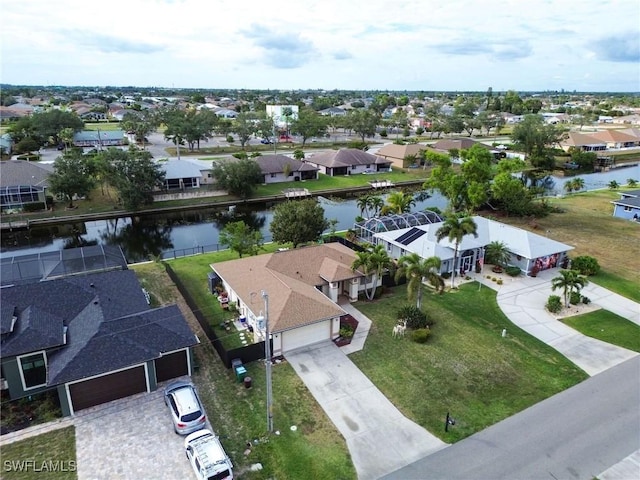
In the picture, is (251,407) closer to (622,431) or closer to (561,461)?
(561,461)

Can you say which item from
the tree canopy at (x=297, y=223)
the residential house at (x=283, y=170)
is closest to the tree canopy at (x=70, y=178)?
the residential house at (x=283, y=170)

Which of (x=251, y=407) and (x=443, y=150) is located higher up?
(x=443, y=150)

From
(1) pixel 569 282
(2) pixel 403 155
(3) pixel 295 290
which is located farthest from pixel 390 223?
(2) pixel 403 155

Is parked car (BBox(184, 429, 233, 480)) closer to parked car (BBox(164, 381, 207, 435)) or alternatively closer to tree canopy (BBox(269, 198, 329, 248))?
parked car (BBox(164, 381, 207, 435))

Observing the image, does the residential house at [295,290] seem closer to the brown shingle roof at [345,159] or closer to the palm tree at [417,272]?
the palm tree at [417,272]

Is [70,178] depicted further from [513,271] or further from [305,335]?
[513,271]

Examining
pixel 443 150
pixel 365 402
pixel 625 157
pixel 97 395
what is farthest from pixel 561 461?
pixel 625 157

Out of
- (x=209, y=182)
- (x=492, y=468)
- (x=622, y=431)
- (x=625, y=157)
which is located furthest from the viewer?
(x=625, y=157)
